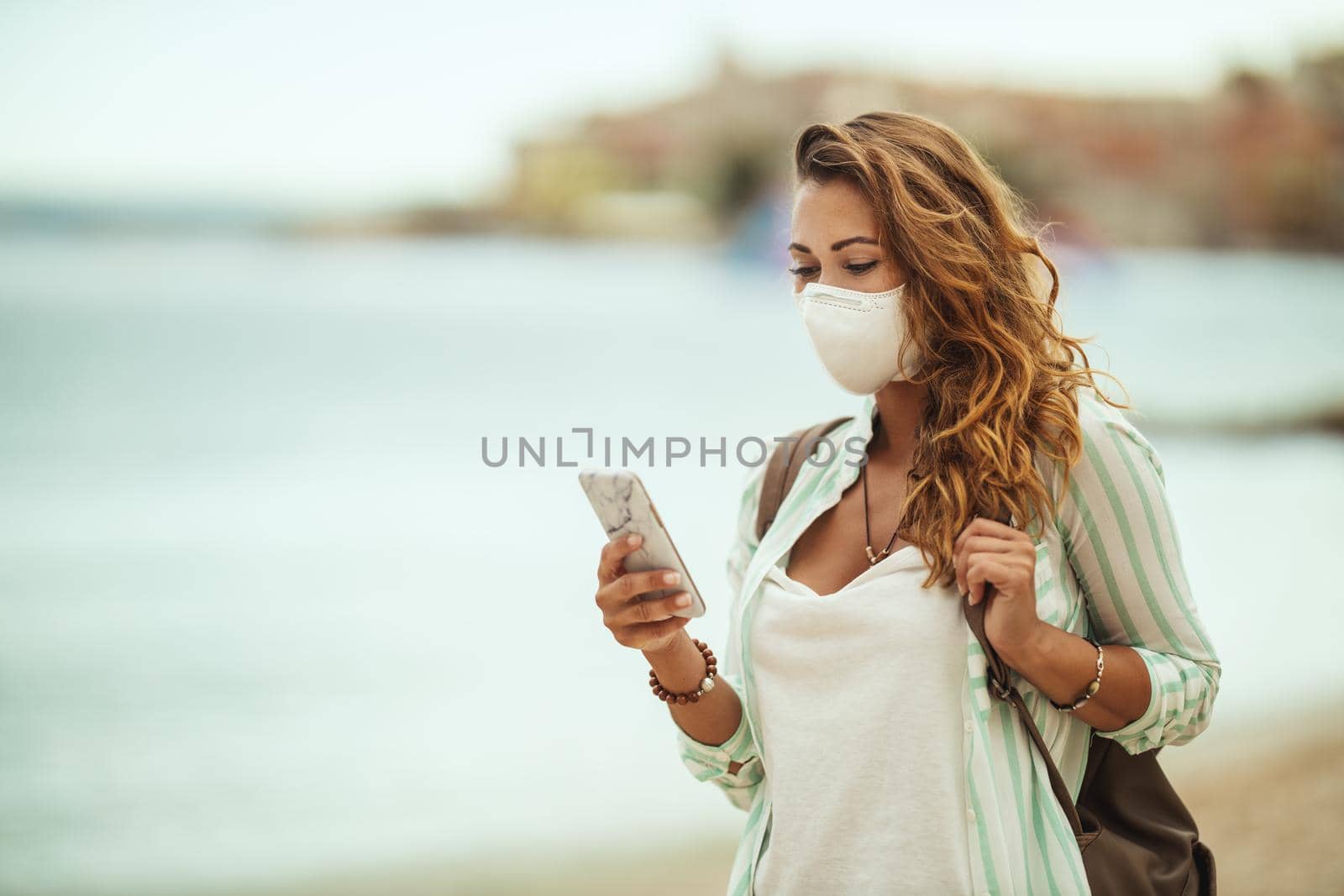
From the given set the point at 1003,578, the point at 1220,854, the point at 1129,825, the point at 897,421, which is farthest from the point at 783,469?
the point at 1220,854

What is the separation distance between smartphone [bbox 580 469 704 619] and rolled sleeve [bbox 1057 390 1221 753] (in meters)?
0.43

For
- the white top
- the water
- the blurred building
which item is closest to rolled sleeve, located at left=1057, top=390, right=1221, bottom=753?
the white top

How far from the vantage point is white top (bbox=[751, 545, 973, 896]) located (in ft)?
4.06

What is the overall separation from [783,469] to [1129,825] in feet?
1.92

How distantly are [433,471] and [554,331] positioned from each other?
807 centimetres

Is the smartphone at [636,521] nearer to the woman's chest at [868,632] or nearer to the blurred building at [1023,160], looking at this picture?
the woman's chest at [868,632]

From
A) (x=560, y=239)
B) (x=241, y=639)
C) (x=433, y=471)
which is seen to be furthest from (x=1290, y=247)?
(x=241, y=639)

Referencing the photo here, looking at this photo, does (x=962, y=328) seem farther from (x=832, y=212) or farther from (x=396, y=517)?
(x=396, y=517)

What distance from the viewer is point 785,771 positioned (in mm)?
1333

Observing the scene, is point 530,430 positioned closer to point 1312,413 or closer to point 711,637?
point 1312,413

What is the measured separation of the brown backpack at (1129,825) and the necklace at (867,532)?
5.5 inches

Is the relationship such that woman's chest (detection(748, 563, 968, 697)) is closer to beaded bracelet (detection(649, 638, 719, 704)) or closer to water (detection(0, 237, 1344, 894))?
beaded bracelet (detection(649, 638, 719, 704))

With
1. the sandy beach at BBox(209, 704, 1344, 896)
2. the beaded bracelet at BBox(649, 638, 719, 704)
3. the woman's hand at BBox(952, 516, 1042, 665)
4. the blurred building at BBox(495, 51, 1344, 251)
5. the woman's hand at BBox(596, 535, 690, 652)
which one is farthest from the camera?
the blurred building at BBox(495, 51, 1344, 251)

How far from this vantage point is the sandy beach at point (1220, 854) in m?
3.32
